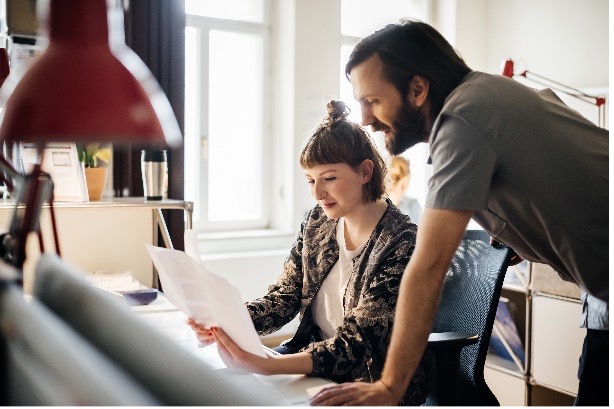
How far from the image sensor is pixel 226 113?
422 centimetres

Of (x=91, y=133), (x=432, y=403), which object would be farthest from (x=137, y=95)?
(x=432, y=403)

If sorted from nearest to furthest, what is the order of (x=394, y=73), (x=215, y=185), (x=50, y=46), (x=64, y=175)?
(x=50, y=46), (x=394, y=73), (x=64, y=175), (x=215, y=185)

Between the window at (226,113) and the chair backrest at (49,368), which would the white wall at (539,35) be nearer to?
the window at (226,113)

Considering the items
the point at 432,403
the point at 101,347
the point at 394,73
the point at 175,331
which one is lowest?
the point at 432,403

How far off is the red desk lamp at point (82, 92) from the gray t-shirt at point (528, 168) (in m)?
0.61

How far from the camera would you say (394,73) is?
4.42ft

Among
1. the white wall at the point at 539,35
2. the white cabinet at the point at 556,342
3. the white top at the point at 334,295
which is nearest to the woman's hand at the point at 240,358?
the white top at the point at 334,295

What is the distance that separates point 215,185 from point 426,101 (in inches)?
117

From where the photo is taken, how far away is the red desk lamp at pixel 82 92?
67 cm

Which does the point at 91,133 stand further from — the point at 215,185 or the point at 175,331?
the point at 215,185

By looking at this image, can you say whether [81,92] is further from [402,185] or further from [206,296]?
[402,185]

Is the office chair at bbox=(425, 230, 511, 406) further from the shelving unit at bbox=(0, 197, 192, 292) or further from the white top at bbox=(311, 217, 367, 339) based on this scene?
the shelving unit at bbox=(0, 197, 192, 292)

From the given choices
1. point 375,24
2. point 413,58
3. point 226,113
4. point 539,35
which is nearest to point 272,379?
point 413,58

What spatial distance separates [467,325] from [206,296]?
767 millimetres
